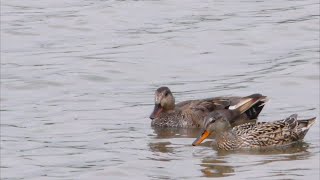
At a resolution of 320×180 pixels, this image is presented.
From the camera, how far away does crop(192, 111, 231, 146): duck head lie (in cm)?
1531

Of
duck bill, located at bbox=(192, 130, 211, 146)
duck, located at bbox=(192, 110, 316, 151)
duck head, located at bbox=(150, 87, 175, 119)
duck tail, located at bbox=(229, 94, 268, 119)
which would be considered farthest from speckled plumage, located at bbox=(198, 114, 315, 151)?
duck head, located at bbox=(150, 87, 175, 119)

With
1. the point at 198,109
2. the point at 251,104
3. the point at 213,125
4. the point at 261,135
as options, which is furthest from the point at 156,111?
the point at 261,135

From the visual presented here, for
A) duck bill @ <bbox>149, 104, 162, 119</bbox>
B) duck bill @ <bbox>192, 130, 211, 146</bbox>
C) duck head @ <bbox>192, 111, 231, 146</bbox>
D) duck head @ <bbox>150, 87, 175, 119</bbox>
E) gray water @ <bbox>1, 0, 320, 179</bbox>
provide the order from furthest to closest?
duck head @ <bbox>150, 87, 175, 119</bbox> < duck bill @ <bbox>149, 104, 162, 119</bbox> < duck head @ <bbox>192, 111, 231, 146</bbox> < duck bill @ <bbox>192, 130, 211, 146</bbox> < gray water @ <bbox>1, 0, 320, 179</bbox>

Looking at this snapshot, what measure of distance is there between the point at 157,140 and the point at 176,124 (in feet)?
3.97

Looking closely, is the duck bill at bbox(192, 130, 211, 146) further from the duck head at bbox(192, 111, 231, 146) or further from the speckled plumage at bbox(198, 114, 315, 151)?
the speckled plumage at bbox(198, 114, 315, 151)

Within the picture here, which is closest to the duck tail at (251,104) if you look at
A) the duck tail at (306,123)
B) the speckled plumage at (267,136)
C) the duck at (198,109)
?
the duck at (198,109)

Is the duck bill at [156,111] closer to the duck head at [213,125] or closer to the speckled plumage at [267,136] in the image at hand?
the duck head at [213,125]

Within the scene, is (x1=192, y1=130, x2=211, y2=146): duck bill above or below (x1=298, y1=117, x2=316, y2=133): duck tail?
below

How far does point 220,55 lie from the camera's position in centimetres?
2117

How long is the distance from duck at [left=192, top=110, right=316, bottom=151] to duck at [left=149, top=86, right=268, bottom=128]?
1319 millimetres

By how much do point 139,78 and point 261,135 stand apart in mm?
4779

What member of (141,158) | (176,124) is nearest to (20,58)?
(176,124)

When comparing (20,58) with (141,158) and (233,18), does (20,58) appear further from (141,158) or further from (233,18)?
(141,158)

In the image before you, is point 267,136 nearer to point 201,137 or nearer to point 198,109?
point 201,137
